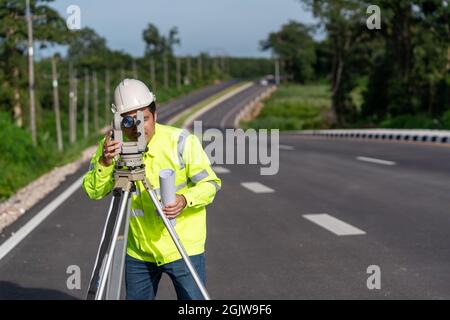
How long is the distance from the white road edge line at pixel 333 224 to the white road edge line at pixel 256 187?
3553 mm

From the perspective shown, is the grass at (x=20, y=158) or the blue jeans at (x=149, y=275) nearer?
the blue jeans at (x=149, y=275)

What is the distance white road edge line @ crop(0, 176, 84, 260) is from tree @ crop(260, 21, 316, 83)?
395 feet

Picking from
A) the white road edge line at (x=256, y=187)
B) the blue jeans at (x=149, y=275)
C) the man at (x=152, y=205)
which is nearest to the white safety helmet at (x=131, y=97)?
the man at (x=152, y=205)

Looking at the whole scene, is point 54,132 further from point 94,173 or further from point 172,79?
point 94,173

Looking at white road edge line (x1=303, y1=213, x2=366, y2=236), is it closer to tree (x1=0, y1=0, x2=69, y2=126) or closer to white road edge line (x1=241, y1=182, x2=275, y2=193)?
white road edge line (x1=241, y1=182, x2=275, y2=193)

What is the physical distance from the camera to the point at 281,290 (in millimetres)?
6645

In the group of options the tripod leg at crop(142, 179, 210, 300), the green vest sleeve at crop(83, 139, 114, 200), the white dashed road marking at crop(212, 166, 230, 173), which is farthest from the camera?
the white dashed road marking at crop(212, 166, 230, 173)

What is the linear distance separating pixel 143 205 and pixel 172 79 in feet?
477

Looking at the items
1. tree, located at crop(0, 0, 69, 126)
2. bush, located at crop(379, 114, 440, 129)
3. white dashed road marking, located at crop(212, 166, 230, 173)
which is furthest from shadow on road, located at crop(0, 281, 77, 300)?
tree, located at crop(0, 0, 69, 126)

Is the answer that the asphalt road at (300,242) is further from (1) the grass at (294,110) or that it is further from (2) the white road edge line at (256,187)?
(1) the grass at (294,110)

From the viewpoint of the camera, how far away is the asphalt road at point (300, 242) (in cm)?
679

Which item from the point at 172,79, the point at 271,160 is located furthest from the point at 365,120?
the point at 172,79

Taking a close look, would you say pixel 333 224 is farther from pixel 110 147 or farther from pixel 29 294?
pixel 110 147

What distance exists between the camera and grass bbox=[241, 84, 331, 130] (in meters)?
78.2
